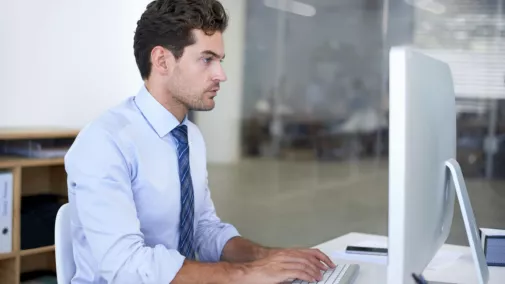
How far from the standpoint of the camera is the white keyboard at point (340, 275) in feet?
5.11

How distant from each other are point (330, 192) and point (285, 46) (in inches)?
42.8

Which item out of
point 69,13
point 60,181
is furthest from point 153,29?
point 69,13

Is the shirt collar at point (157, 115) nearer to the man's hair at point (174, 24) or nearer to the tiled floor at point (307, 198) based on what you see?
the man's hair at point (174, 24)

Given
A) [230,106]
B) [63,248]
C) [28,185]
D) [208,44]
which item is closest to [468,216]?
[208,44]

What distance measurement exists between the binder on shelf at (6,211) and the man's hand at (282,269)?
1.88 m

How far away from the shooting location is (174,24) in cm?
174

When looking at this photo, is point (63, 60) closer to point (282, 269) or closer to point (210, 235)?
point (210, 235)

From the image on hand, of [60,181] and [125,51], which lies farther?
[125,51]

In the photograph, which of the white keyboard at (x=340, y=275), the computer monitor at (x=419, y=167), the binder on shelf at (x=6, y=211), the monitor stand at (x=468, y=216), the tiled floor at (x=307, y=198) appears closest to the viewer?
the computer monitor at (x=419, y=167)

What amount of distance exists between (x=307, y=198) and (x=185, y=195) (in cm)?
315

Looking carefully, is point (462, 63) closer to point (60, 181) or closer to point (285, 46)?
point (285, 46)

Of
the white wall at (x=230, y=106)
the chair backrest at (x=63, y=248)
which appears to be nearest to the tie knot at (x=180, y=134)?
the chair backrest at (x=63, y=248)

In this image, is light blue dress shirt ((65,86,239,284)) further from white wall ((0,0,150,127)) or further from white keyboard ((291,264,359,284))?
white wall ((0,0,150,127))

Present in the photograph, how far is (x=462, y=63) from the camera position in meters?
4.28
